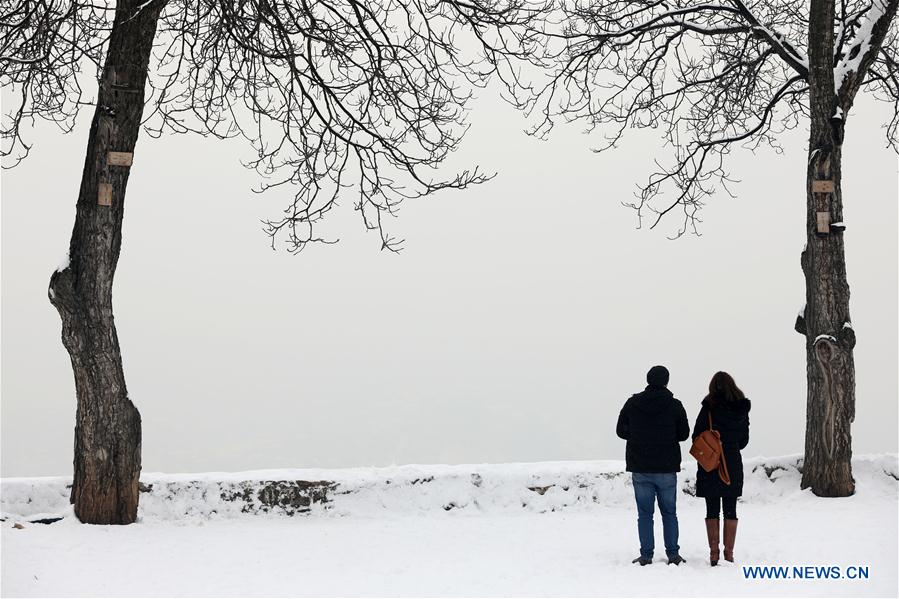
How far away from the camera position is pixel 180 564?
29.3 ft

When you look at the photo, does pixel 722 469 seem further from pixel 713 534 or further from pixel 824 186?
pixel 824 186

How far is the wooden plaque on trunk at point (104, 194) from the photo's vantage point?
10.5 metres

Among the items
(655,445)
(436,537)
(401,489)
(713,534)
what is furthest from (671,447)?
(401,489)

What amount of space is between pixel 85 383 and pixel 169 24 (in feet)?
15.9

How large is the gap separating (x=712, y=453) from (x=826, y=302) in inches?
179

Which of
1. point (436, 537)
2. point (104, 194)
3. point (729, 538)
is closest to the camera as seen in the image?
point (729, 538)

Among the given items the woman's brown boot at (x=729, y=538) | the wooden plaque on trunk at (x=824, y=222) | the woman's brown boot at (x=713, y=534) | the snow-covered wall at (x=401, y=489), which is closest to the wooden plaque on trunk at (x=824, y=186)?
the wooden plaque on trunk at (x=824, y=222)

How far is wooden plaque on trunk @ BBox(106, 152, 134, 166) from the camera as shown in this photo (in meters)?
10.6

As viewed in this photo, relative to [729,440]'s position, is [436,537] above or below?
below

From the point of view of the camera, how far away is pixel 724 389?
8.44 metres

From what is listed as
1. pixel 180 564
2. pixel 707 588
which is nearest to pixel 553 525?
pixel 707 588

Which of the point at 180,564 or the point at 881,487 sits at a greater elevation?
the point at 881,487

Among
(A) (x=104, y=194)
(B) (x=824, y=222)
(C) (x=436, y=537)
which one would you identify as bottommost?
(C) (x=436, y=537)

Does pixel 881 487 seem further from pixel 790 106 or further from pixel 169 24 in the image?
pixel 169 24
